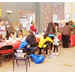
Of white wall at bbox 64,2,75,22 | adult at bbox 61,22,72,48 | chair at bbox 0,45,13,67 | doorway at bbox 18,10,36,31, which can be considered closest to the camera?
chair at bbox 0,45,13,67

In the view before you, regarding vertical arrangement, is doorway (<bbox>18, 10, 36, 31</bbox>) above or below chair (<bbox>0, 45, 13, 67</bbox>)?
above

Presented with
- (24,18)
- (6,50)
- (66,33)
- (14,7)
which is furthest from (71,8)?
(6,50)

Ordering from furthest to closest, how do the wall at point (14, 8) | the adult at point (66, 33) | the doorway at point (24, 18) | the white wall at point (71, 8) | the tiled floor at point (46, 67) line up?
1. the doorway at point (24, 18)
2. the white wall at point (71, 8)
3. the wall at point (14, 8)
4. the adult at point (66, 33)
5. the tiled floor at point (46, 67)

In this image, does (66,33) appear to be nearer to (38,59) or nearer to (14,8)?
(38,59)

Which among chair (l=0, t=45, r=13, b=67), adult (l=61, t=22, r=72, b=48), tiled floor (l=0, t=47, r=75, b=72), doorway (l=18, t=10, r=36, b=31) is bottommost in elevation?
tiled floor (l=0, t=47, r=75, b=72)

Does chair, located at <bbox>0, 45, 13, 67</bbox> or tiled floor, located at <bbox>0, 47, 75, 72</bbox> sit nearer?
tiled floor, located at <bbox>0, 47, 75, 72</bbox>

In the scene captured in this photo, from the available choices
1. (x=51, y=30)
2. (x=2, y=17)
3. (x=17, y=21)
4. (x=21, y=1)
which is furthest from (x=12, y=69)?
(x=21, y=1)

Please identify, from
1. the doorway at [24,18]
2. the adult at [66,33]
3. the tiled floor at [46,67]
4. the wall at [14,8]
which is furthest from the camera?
the doorway at [24,18]

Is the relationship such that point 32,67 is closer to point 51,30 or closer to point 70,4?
point 51,30

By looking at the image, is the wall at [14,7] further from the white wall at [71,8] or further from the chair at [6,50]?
the chair at [6,50]

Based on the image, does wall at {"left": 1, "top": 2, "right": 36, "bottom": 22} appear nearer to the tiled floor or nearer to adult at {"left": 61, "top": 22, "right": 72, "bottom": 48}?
adult at {"left": 61, "top": 22, "right": 72, "bottom": 48}

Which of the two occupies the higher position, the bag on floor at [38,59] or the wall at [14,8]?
the wall at [14,8]

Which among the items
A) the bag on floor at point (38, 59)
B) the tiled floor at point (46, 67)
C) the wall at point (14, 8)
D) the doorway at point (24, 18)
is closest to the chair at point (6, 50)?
the tiled floor at point (46, 67)

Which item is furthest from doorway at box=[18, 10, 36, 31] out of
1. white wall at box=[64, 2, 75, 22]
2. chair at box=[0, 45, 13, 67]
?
chair at box=[0, 45, 13, 67]
